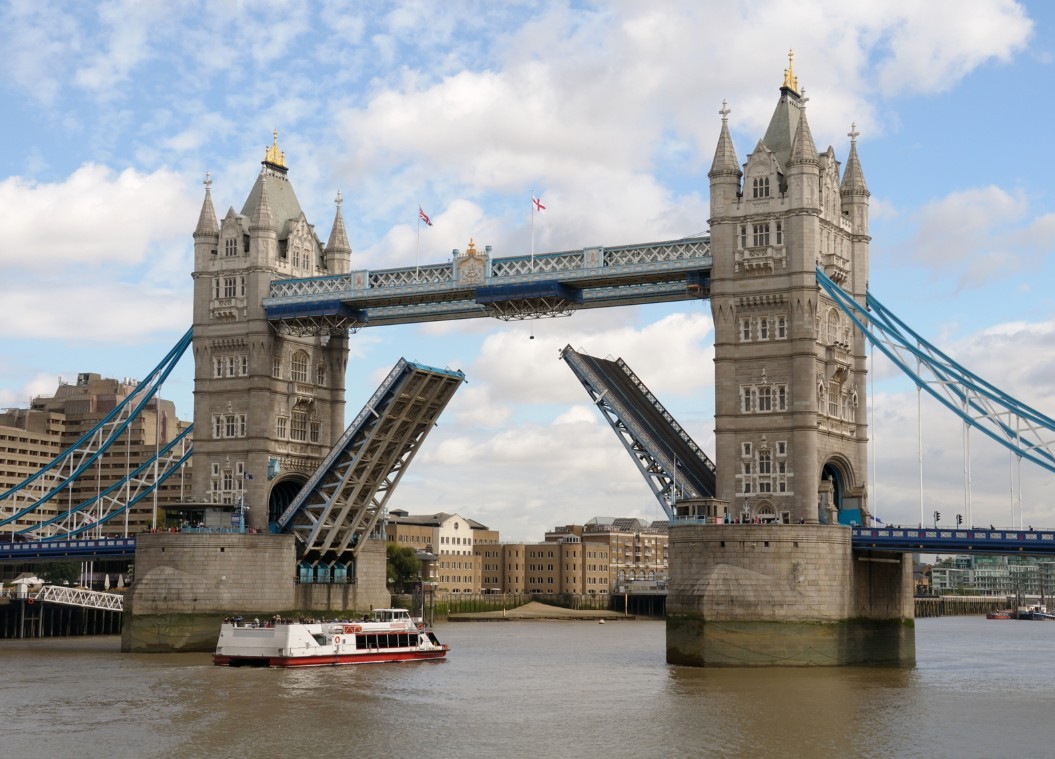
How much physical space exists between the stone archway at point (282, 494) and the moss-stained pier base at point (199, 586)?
5.06m

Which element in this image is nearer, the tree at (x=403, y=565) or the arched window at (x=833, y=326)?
the arched window at (x=833, y=326)

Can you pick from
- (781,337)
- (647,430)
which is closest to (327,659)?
(647,430)

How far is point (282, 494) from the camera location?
83.4 m

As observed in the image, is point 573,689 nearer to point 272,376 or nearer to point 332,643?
point 332,643

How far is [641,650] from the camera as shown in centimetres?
8256

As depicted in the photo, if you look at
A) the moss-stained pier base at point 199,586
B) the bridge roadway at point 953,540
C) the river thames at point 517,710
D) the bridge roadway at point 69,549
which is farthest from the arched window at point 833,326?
the bridge roadway at point 69,549

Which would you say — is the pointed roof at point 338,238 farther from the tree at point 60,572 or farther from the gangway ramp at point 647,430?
the tree at point 60,572

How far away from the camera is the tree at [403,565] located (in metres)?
141

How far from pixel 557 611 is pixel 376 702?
104177 mm

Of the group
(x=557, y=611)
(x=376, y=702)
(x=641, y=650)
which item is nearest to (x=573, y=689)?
(x=376, y=702)

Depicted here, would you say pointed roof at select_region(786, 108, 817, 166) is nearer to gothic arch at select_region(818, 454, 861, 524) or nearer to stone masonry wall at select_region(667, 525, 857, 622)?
gothic arch at select_region(818, 454, 861, 524)

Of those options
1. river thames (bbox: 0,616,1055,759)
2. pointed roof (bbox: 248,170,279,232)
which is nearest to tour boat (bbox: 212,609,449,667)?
river thames (bbox: 0,616,1055,759)

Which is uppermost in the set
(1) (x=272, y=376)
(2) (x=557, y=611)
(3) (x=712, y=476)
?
(1) (x=272, y=376)

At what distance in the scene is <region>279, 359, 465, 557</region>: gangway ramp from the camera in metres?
73.3
